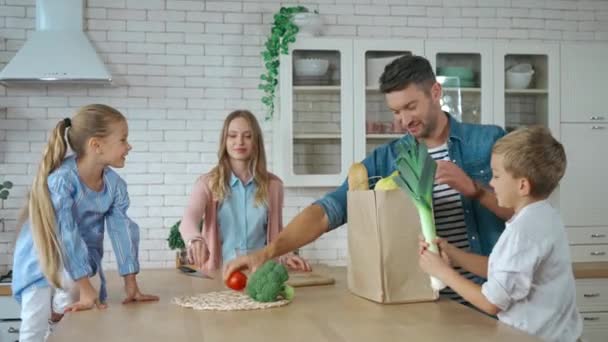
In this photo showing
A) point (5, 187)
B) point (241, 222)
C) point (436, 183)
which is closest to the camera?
point (436, 183)

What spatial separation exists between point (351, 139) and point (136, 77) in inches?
54.6

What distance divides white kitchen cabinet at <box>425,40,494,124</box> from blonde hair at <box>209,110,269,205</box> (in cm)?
151

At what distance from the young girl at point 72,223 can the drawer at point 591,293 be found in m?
3.21

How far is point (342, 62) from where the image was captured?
467 cm

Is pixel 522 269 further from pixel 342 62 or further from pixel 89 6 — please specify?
pixel 89 6

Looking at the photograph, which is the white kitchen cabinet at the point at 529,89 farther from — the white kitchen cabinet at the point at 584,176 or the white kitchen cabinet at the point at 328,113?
the white kitchen cabinet at the point at 328,113

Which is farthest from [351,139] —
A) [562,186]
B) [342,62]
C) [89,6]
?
[89,6]

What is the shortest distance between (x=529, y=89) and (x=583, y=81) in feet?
1.17

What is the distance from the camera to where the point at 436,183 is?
2.48m

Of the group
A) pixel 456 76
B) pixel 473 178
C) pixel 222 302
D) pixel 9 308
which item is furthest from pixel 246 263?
pixel 456 76

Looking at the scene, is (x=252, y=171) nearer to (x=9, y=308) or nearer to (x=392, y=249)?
(x=9, y=308)

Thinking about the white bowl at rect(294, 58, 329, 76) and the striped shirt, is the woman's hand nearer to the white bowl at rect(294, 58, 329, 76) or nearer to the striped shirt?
the striped shirt

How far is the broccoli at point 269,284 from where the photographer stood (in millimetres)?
2100

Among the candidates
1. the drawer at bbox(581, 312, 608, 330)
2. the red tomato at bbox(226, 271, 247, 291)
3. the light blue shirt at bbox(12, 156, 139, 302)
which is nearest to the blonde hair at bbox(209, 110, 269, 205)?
the light blue shirt at bbox(12, 156, 139, 302)
